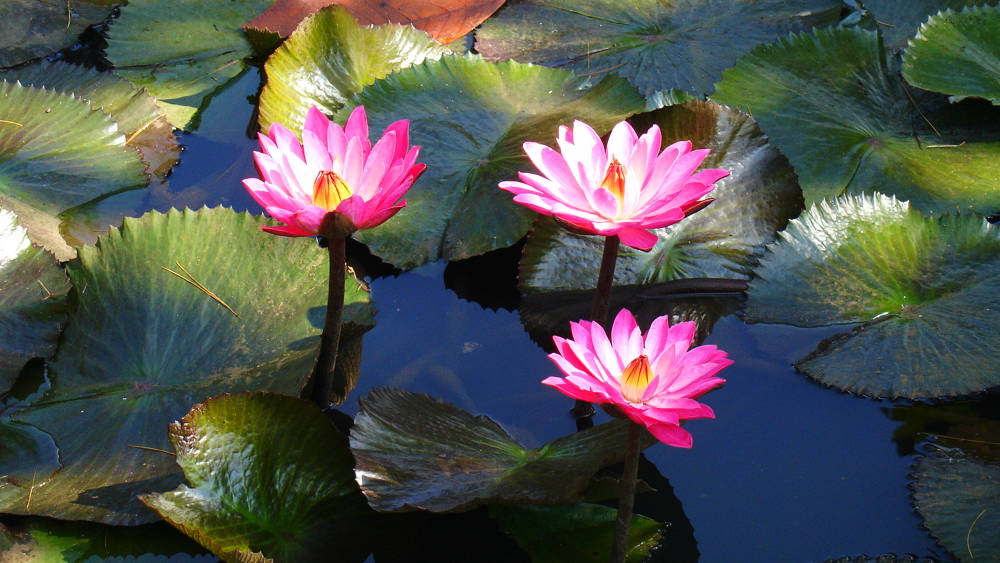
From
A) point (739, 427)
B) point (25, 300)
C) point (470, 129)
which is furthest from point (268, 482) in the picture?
point (470, 129)

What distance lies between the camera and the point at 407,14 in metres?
2.56

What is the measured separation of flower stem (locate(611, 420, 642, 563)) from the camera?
0.98 m

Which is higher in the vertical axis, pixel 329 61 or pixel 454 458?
pixel 329 61

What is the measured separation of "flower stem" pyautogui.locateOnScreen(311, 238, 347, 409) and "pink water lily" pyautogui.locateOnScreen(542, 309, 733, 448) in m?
0.40

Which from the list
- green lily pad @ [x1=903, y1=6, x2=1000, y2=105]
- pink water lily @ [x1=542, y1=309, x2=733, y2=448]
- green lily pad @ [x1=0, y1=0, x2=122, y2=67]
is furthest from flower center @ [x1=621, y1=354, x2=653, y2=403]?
green lily pad @ [x1=0, y1=0, x2=122, y2=67]

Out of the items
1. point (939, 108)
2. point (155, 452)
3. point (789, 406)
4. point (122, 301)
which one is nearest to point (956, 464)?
point (789, 406)

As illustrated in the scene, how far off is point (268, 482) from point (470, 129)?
3.38ft

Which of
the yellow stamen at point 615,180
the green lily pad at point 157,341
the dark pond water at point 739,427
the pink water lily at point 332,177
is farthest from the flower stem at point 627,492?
the green lily pad at point 157,341

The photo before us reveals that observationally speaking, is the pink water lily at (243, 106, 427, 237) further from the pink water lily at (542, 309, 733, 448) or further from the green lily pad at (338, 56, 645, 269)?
the green lily pad at (338, 56, 645, 269)

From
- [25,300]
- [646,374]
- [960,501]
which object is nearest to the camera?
[646,374]

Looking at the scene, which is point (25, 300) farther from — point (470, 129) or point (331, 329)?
point (470, 129)

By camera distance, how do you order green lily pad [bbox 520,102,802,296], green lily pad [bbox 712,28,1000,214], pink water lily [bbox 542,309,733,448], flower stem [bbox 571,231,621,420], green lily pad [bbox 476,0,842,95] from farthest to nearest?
1. green lily pad [bbox 476,0,842,95]
2. green lily pad [bbox 712,28,1000,214]
3. green lily pad [bbox 520,102,802,296]
4. flower stem [bbox 571,231,621,420]
5. pink water lily [bbox 542,309,733,448]

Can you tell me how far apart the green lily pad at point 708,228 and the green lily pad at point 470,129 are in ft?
0.34

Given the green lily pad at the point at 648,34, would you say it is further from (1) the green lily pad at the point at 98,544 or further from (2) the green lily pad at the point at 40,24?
(1) the green lily pad at the point at 98,544
